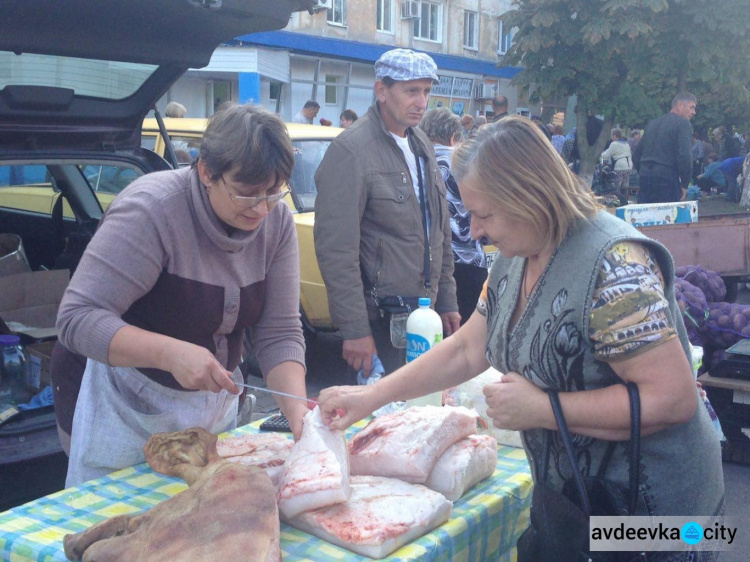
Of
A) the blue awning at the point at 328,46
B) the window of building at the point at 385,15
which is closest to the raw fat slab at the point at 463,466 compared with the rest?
the blue awning at the point at 328,46

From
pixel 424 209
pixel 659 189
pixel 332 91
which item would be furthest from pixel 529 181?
pixel 332 91

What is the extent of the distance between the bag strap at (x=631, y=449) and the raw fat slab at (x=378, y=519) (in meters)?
0.34

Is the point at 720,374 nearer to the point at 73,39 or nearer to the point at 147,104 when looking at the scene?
the point at 147,104

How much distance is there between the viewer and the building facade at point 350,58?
19.4 metres

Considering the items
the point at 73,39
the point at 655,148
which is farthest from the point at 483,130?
the point at 655,148

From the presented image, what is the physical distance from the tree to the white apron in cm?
1512

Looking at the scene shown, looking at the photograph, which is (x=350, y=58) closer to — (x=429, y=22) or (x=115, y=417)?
(x=429, y=22)

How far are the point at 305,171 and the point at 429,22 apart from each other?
2336 cm

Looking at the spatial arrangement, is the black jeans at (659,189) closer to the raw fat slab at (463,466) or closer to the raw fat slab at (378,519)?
the raw fat slab at (463,466)

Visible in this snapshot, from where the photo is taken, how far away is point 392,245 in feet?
12.2

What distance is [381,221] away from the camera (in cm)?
369

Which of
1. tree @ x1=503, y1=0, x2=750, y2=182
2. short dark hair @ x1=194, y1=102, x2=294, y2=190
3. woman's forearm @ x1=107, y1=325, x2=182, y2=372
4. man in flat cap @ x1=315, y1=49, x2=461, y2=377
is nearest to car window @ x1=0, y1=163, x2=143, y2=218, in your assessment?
man in flat cap @ x1=315, y1=49, x2=461, y2=377

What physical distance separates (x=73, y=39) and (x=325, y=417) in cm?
162

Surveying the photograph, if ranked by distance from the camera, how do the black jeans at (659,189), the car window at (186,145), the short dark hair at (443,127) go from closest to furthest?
Answer: 1. the short dark hair at (443,127)
2. the car window at (186,145)
3. the black jeans at (659,189)
